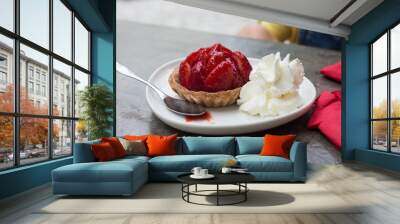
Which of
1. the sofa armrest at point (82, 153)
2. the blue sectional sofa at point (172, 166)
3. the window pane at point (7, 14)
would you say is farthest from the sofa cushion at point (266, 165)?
the window pane at point (7, 14)

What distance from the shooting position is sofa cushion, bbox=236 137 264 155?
19.5 feet

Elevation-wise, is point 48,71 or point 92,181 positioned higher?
point 48,71

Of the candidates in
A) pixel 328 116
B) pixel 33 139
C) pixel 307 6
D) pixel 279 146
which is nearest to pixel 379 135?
pixel 328 116

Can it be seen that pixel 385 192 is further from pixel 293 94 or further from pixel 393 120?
pixel 393 120

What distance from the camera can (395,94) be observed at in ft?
22.6

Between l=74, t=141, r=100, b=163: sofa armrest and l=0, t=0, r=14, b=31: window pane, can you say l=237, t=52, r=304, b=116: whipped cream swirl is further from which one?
l=0, t=0, r=14, b=31: window pane

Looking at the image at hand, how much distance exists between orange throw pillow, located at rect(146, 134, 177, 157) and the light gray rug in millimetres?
1125

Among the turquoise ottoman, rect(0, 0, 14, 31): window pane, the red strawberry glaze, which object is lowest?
the turquoise ottoman

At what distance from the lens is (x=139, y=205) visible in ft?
12.7

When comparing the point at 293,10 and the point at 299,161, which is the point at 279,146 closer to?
the point at 299,161

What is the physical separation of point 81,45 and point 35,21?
1.95m

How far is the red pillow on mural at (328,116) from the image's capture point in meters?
6.75

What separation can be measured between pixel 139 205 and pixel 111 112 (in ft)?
11.1

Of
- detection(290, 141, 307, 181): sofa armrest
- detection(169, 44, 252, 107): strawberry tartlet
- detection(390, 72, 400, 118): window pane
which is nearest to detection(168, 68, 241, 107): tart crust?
detection(169, 44, 252, 107): strawberry tartlet
